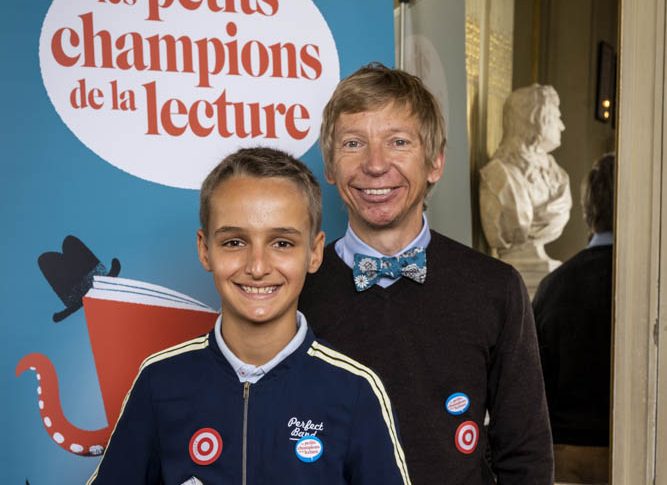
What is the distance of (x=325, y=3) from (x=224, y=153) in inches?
17.8

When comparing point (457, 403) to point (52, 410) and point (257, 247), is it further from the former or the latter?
Answer: point (52, 410)

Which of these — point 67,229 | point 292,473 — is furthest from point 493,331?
point 67,229

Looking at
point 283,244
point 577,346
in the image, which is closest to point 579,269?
point 577,346

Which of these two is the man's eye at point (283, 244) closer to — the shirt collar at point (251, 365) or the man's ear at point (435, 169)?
the shirt collar at point (251, 365)

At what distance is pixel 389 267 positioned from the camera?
1753 mm

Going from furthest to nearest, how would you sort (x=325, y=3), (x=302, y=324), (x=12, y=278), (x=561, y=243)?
(x=561, y=243)
(x=325, y=3)
(x=12, y=278)
(x=302, y=324)

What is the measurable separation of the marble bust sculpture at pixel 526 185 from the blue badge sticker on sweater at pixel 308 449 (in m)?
1.11

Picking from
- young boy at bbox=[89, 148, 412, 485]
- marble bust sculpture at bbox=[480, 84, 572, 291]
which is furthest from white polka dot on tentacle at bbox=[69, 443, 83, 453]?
marble bust sculpture at bbox=[480, 84, 572, 291]

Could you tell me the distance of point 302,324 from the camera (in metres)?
1.55

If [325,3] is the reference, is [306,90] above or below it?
below

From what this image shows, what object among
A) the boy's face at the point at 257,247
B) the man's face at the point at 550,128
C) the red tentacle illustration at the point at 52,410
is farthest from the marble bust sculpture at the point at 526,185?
the red tentacle illustration at the point at 52,410

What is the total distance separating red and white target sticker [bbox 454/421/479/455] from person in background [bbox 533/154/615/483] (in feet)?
2.33

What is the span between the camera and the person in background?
7.82ft

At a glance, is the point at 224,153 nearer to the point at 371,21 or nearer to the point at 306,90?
the point at 306,90
